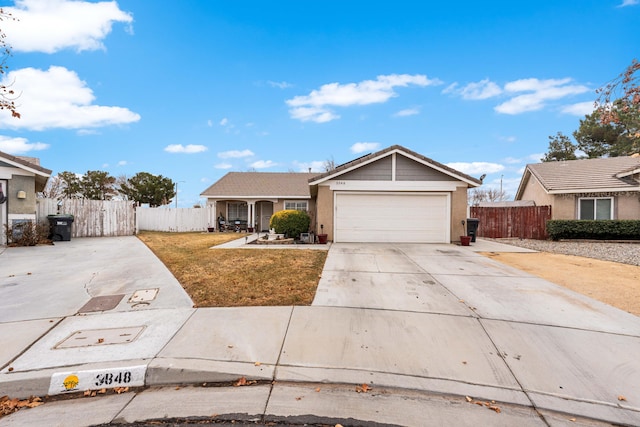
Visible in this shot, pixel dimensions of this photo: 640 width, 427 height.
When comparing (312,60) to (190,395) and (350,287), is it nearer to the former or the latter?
(350,287)

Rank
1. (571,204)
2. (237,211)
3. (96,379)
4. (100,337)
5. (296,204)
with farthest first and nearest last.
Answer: (237,211)
(296,204)
(571,204)
(100,337)
(96,379)

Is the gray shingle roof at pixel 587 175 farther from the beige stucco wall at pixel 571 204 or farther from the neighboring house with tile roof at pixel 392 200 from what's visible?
the neighboring house with tile roof at pixel 392 200

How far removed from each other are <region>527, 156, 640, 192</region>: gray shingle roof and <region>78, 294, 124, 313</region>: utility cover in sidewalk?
64.5ft

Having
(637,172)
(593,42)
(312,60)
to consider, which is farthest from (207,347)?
(637,172)

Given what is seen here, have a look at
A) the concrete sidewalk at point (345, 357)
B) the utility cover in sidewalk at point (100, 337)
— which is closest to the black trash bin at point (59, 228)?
the concrete sidewalk at point (345, 357)

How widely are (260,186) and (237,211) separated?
8.74 ft

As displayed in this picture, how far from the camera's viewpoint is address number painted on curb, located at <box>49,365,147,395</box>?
278 centimetres

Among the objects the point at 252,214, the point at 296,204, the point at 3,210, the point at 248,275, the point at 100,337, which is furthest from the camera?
the point at 252,214

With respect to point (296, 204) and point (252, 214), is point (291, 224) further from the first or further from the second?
point (252, 214)

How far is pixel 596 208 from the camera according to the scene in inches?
599

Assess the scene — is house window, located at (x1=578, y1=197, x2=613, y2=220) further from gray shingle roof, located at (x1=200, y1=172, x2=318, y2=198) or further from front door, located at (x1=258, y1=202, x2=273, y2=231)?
front door, located at (x1=258, y1=202, x2=273, y2=231)

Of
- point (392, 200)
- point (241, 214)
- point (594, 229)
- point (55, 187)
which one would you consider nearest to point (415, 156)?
point (392, 200)

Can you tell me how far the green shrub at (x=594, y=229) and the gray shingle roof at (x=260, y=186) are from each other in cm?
1396

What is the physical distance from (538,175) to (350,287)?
1820cm
